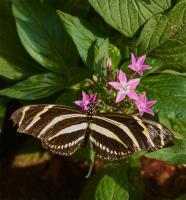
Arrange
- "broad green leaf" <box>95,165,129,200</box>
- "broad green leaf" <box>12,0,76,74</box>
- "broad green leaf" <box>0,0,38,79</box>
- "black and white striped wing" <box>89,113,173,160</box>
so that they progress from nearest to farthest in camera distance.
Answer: "black and white striped wing" <box>89,113,173,160</box> → "broad green leaf" <box>95,165,129,200</box> → "broad green leaf" <box>12,0,76,74</box> → "broad green leaf" <box>0,0,38,79</box>

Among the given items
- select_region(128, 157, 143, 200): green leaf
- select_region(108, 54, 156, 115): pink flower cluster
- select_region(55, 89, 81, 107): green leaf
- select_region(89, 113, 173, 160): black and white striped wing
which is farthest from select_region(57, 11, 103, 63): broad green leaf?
select_region(128, 157, 143, 200): green leaf

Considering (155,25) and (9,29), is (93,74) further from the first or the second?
(9,29)

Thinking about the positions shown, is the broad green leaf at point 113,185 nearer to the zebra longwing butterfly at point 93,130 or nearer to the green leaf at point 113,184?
the green leaf at point 113,184

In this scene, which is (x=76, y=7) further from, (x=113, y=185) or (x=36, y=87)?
(x=113, y=185)

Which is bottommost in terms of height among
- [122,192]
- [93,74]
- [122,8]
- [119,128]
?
[122,192]

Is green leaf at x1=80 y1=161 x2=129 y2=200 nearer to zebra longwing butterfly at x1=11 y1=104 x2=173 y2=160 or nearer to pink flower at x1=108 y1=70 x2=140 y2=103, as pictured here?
zebra longwing butterfly at x1=11 y1=104 x2=173 y2=160

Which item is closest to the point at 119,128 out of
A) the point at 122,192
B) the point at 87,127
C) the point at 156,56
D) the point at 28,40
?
the point at 87,127
